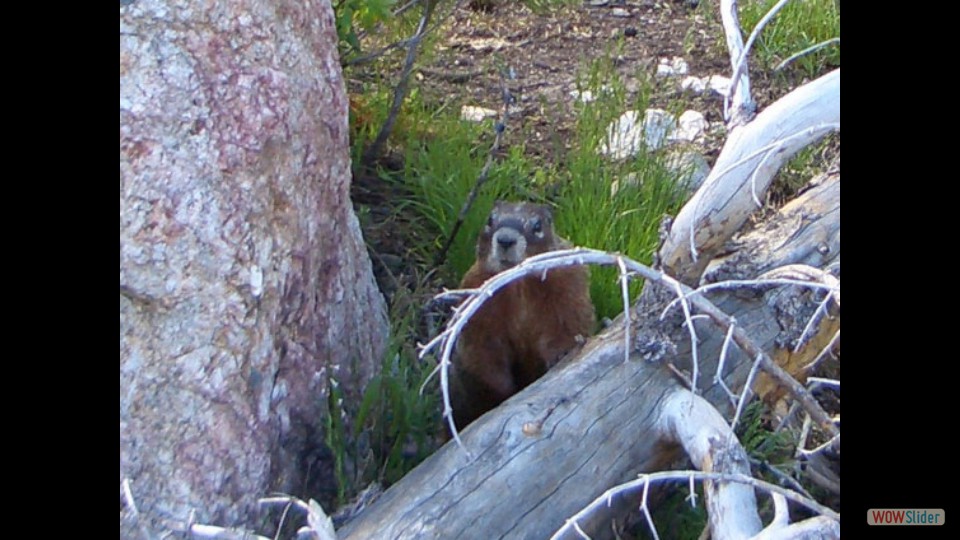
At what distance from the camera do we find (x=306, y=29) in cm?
345

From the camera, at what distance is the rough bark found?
2904 millimetres

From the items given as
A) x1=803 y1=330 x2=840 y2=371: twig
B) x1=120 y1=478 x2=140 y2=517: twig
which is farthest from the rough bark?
x1=803 y1=330 x2=840 y2=371: twig

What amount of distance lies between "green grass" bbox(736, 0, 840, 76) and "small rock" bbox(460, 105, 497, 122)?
1383 millimetres

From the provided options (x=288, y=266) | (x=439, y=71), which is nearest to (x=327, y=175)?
(x=288, y=266)

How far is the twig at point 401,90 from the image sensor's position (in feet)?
16.1

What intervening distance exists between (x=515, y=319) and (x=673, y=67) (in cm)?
249

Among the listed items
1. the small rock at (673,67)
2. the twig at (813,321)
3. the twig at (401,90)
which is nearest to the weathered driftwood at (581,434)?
the twig at (813,321)

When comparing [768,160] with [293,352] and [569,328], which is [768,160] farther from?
[293,352]

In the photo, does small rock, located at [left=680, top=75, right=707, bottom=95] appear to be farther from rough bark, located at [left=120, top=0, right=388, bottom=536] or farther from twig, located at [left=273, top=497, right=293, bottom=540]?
twig, located at [left=273, top=497, right=293, bottom=540]

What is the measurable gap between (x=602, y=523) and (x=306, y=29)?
5.24 feet

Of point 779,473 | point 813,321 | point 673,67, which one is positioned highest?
point 673,67

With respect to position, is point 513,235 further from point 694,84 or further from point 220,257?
point 694,84

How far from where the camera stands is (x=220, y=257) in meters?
3.02

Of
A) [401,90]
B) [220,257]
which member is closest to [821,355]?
[220,257]
